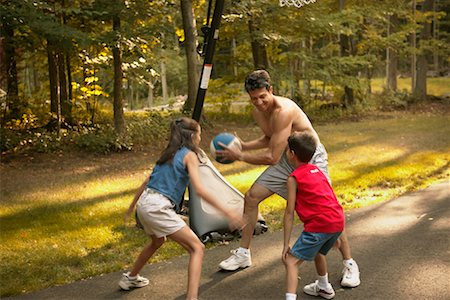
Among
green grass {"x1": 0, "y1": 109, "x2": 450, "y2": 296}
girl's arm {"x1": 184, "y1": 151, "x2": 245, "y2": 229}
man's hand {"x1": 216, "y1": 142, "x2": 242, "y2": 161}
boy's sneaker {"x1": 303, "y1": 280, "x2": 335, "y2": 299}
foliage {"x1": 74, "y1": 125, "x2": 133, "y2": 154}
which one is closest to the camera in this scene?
girl's arm {"x1": 184, "y1": 151, "x2": 245, "y2": 229}

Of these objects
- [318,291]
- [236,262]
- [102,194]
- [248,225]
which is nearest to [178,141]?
[248,225]

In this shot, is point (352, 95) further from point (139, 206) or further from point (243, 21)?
point (139, 206)

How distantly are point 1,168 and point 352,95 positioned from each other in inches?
536

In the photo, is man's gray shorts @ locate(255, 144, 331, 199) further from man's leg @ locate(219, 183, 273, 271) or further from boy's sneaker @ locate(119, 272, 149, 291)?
boy's sneaker @ locate(119, 272, 149, 291)

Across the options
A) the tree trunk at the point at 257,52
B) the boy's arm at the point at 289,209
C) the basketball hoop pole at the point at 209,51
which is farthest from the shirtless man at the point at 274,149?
the tree trunk at the point at 257,52

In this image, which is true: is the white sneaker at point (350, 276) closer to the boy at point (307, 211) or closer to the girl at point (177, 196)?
the boy at point (307, 211)

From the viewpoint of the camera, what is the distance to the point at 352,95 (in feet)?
68.4

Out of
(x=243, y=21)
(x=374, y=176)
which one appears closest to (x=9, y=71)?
(x=243, y=21)

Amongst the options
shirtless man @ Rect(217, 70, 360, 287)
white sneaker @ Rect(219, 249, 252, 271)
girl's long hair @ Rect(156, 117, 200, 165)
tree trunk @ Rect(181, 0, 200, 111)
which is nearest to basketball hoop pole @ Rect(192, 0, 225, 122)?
shirtless man @ Rect(217, 70, 360, 287)

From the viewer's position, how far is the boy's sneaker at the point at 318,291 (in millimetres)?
4637

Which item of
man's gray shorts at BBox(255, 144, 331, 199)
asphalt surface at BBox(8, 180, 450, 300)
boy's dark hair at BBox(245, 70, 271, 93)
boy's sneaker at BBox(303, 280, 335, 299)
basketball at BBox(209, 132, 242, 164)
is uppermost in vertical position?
boy's dark hair at BBox(245, 70, 271, 93)

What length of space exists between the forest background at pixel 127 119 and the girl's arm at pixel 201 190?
176cm

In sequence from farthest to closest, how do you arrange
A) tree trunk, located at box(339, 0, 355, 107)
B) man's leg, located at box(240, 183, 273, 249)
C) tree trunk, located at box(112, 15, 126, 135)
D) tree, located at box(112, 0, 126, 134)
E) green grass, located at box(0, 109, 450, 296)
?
1. tree trunk, located at box(339, 0, 355, 107)
2. tree trunk, located at box(112, 15, 126, 135)
3. tree, located at box(112, 0, 126, 134)
4. green grass, located at box(0, 109, 450, 296)
5. man's leg, located at box(240, 183, 273, 249)

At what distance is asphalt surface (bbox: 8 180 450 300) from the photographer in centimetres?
481
